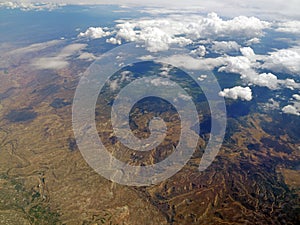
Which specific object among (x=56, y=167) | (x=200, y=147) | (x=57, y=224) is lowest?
(x=200, y=147)

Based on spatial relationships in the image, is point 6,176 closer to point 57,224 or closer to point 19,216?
point 19,216

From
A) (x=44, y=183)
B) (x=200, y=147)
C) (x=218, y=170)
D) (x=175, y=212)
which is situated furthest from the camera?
(x=200, y=147)

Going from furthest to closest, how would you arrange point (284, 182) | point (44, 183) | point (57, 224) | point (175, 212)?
1. point (284, 182)
2. point (44, 183)
3. point (175, 212)
4. point (57, 224)

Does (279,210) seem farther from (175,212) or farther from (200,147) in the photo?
(200,147)

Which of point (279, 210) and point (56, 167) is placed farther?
point (56, 167)

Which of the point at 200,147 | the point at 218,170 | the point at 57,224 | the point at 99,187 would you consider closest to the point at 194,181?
the point at 218,170

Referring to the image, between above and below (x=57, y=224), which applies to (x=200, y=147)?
below
